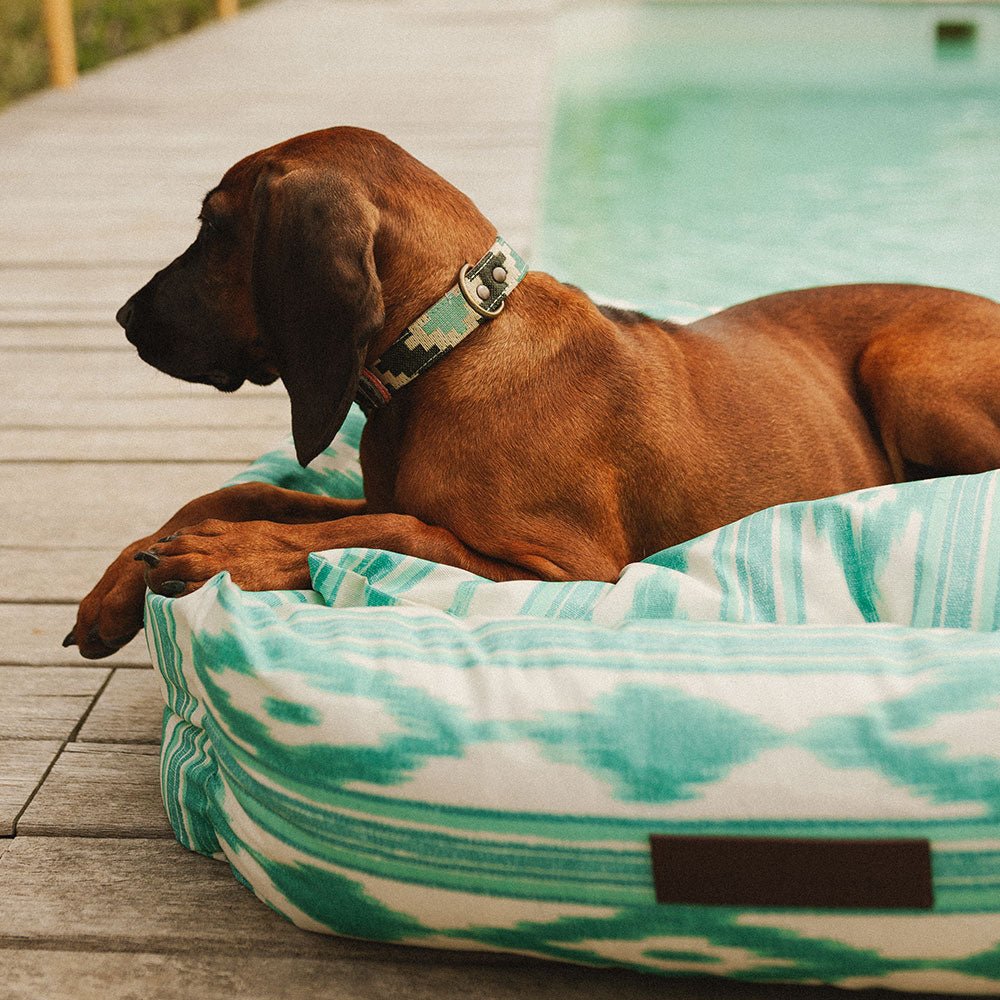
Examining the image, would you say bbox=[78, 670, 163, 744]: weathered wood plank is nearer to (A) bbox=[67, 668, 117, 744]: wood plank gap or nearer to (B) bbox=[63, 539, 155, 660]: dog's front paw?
(A) bbox=[67, 668, 117, 744]: wood plank gap

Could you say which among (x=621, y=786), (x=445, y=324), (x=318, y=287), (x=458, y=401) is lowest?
(x=621, y=786)

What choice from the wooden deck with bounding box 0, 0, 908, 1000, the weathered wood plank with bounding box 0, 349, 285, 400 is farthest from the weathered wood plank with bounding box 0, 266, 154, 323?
the weathered wood plank with bounding box 0, 349, 285, 400

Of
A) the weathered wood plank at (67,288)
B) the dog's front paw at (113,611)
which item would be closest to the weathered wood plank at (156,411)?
the weathered wood plank at (67,288)

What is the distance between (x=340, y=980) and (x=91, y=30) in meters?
11.5

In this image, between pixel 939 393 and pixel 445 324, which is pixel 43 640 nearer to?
pixel 445 324

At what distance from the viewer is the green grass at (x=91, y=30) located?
959 cm

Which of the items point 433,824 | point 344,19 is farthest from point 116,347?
point 344,19

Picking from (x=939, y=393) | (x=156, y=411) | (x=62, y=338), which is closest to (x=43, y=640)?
(x=156, y=411)

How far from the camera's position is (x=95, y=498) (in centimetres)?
335

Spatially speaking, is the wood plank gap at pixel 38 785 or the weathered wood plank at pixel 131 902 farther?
the wood plank gap at pixel 38 785

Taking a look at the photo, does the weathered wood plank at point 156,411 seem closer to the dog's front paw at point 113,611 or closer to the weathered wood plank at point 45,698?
the weathered wood plank at point 45,698

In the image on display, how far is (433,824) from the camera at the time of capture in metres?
1.68

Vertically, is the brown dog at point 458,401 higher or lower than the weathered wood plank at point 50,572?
higher

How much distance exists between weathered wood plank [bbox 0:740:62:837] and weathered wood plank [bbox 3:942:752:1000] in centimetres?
36
